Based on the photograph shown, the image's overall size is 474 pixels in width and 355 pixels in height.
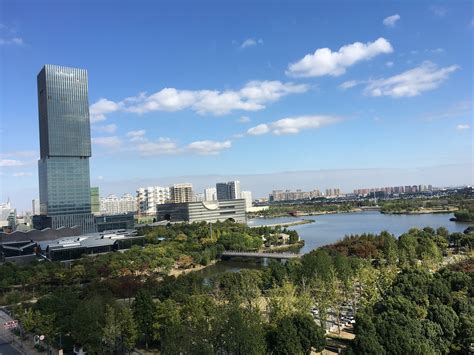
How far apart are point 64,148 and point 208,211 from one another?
18.1m

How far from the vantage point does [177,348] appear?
7.37 m

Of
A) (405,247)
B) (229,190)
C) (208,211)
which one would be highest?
(229,190)

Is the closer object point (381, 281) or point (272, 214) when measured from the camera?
point (381, 281)

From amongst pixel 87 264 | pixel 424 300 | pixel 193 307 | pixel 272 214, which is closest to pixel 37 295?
pixel 87 264

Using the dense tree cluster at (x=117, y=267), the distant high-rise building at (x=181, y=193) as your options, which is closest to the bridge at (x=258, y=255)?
the dense tree cluster at (x=117, y=267)

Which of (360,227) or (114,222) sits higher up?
(114,222)

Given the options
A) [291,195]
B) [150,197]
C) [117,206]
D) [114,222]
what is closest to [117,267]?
[114,222]

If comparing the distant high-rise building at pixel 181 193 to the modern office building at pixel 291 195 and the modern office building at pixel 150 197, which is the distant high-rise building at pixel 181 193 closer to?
the modern office building at pixel 150 197

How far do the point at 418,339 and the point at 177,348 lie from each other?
4.51 m

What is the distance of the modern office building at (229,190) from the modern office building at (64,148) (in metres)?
45.0

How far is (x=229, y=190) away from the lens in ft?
282

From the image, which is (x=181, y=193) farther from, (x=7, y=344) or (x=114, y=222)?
(x=7, y=344)

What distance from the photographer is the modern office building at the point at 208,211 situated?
4925cm

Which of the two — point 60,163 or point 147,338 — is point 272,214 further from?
point 147,338
